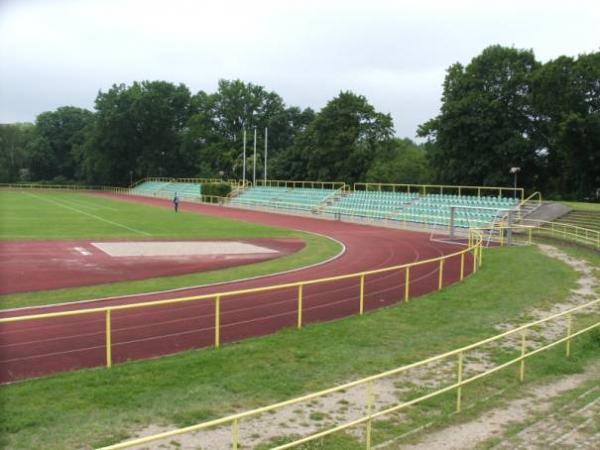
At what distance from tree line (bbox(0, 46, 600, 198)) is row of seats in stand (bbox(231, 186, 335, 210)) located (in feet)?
41.2

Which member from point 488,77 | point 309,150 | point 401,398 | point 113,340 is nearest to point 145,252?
point 113,340

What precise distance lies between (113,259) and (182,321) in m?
10.5

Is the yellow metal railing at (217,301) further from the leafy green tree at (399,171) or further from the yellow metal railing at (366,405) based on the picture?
the leafy green tree at (399,171)

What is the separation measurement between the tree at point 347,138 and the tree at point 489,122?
56.8 ft

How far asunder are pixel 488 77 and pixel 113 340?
174ft

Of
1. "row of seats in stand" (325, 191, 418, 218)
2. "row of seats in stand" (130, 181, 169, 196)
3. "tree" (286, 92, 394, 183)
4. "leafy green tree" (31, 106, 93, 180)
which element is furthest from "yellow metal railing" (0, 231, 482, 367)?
"leafy green tree" (31, 106, 93, 180)

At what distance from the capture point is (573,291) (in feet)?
57.7

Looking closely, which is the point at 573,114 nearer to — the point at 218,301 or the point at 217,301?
the point at 218,301

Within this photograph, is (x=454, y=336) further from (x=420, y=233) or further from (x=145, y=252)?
(x=420, y=233)

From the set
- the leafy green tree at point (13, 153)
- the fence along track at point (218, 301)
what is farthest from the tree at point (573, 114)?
the leafy green tree at point (13, 153)

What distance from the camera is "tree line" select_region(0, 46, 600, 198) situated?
162 feet

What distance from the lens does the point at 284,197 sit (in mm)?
60062

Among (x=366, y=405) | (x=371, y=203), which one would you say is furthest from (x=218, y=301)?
(x=371, y=203)

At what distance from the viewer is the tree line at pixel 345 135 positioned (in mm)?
49469
